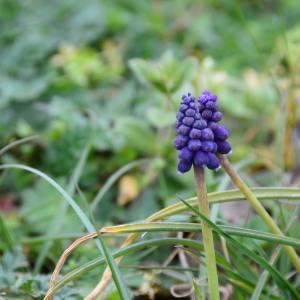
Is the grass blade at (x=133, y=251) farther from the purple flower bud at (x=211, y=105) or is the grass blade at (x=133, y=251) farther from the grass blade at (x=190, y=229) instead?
the purple flower bud at (x=211, y=105)

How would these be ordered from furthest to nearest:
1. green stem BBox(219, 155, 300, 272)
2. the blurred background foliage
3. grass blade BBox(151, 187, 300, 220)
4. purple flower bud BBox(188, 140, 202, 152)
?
the blurred background foliage < grass blade BBox(151, 187, 300, 220) < green stem BBox(219, 155, 300, 272) < purple flower bud BBox(188, 140, 202, 152)

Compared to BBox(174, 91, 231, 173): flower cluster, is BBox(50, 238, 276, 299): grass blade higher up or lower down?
lower down

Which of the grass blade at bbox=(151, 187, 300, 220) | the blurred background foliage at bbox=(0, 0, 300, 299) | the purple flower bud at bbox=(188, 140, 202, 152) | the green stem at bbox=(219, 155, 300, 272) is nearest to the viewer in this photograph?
the purple flower bud at bbox=(188, 140, 202, 152)

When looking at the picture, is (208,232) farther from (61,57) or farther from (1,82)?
(61,57)

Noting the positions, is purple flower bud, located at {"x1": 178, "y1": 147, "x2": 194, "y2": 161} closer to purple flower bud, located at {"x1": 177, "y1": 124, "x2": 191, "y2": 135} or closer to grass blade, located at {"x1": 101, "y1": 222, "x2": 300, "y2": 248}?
purple flower bud, located at {"x1": 177, "y1": 124, "x2": 191, "y2": 135}

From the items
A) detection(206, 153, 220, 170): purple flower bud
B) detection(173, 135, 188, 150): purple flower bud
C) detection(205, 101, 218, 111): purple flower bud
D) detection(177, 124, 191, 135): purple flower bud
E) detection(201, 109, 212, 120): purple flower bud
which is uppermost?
detection(205, 101, 218, 111): purple flower bud

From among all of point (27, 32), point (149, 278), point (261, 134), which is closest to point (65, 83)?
point (27, 32)

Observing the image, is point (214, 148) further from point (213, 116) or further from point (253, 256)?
point (253, 256)

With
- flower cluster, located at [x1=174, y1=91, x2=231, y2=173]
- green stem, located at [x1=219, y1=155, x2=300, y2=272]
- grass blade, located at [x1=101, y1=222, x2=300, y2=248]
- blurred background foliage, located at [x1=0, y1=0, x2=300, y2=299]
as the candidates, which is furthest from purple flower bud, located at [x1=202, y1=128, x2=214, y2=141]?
blurred background foliage, located at [x1=0, y1=0, x2=300, y2=299]

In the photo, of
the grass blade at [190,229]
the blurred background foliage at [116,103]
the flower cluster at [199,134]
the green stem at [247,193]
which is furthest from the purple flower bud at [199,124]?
the blurred background foliage at [116,103]

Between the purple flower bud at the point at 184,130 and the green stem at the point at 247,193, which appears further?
the green stem at the point at 247,193
